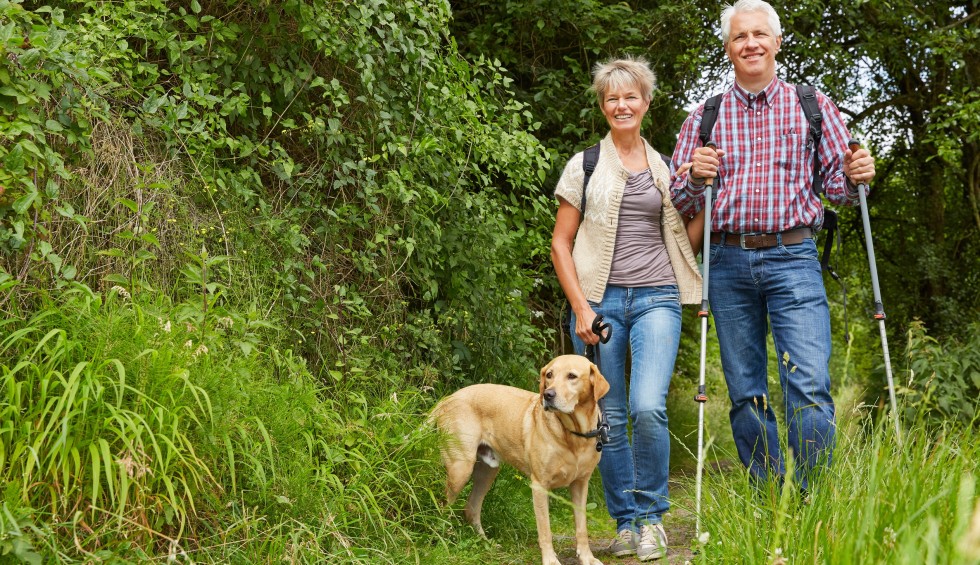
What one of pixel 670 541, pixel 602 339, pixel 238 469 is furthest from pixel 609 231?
Answer: pixel 238 469

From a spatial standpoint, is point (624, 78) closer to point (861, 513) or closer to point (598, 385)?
point (598, 385)

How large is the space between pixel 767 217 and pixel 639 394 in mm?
1047

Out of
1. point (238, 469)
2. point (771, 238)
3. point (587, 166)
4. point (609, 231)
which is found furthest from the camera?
point (587, 166)

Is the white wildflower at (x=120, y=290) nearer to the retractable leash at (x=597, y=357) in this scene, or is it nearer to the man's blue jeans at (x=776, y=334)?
the retractable leash at (x=597, y=357)

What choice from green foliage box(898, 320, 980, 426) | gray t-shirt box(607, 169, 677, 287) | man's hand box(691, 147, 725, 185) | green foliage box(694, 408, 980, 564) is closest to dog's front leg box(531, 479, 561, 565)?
green foliage box(694, 408, 980, 564)

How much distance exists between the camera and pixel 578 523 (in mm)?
4480

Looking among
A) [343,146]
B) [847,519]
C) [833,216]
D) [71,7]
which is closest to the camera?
[847,519]

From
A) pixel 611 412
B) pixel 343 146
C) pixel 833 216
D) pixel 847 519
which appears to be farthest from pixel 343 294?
pixel 847 519

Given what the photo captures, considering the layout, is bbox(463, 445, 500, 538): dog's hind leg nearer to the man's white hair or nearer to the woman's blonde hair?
the woman's blonde hair

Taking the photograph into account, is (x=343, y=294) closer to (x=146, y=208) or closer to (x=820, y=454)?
(x=146, y=208)

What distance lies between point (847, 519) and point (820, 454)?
3.67 feet

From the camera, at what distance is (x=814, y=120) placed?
433 centimetres

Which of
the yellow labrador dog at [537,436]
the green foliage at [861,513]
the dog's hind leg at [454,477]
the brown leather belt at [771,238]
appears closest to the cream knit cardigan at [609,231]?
the brown leather belt at [771,238]

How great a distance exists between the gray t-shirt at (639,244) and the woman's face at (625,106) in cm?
28
